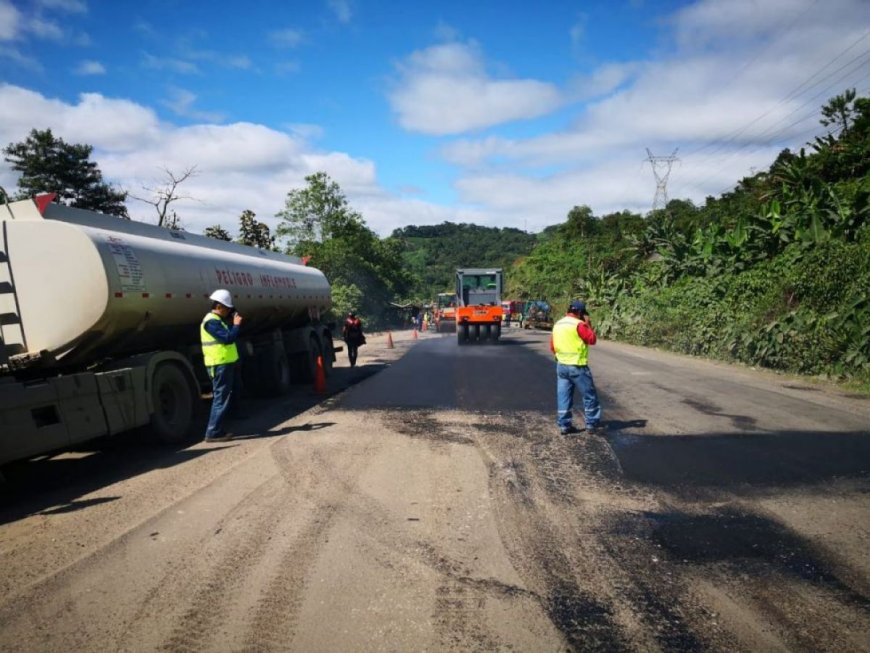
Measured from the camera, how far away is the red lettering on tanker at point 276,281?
1152 centimetres

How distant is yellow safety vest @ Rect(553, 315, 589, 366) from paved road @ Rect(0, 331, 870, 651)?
3.24 feet

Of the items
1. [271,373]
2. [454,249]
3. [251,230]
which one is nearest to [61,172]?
[251,230]

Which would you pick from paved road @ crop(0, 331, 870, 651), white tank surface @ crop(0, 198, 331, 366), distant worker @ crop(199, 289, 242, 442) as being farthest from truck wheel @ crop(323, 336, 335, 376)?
distant worker @ crop(199, 289, 242, 442)

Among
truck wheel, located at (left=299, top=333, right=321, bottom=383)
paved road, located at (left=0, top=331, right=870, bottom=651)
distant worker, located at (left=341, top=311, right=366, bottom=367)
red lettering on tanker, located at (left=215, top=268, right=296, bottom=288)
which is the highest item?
red lettering on tanker, located at (left=215, top=268, right=296, bottom=288)

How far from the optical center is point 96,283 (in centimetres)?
647

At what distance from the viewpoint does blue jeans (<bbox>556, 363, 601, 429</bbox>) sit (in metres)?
7.28

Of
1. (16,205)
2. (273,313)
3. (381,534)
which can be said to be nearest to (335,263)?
(273,313)

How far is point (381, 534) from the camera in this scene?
4195mm

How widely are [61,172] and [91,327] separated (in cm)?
3012

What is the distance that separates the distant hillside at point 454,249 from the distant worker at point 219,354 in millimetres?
75980

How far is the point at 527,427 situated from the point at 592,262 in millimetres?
46336

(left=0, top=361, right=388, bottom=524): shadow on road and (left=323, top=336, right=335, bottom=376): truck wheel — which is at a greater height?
(left=323, top=336, right=335, bottom=376): truck wheel

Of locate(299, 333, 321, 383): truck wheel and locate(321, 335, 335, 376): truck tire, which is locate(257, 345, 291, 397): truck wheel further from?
locate(321, 335, 335, 376): truck tire

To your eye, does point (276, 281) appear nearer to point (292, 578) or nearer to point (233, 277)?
point (233, 277)
